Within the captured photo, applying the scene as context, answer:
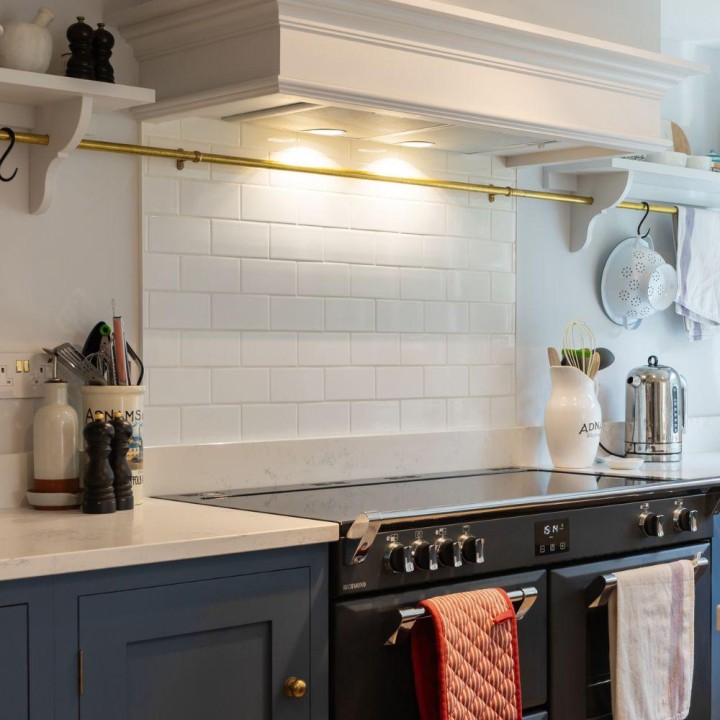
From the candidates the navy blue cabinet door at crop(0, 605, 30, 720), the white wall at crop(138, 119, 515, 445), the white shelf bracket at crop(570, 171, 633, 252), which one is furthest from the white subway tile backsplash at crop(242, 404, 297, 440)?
the white shelf bracket at crop(570, 171, 633, 252)

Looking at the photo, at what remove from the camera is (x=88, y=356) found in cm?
261

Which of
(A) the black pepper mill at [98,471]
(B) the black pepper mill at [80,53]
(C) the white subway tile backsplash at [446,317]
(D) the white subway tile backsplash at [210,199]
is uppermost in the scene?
(B) the black pepper mill at [80,53]

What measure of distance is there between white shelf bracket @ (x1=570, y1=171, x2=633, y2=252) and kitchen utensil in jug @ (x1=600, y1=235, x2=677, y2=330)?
0.15 m

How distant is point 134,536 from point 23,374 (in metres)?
0.62

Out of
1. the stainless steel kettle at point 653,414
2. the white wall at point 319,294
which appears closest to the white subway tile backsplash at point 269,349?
the white wall at point 319,294

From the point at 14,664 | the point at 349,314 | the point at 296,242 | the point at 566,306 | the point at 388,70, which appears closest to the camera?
the point at 14,664

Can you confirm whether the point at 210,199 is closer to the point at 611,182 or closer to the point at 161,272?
the point at 161,272

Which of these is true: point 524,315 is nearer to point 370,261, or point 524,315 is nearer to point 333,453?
point 370,261

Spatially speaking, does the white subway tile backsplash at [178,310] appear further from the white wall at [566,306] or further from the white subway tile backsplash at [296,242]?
the white wall at [566,306]

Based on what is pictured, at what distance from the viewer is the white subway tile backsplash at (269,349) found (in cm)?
295

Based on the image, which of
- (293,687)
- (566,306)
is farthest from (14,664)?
(566,306)

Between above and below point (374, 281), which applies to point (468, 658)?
below

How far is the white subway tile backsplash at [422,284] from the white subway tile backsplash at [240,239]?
47cm

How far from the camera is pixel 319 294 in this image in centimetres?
308
